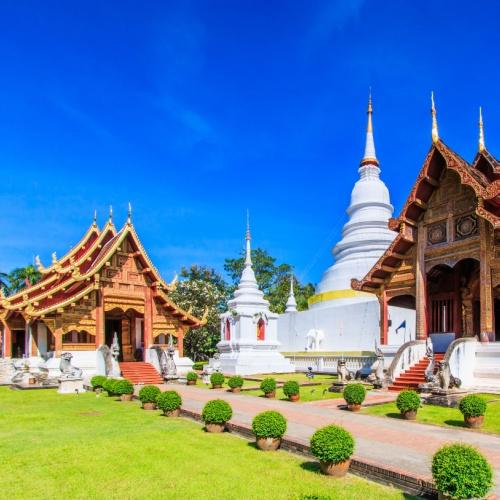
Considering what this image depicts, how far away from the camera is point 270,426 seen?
8.38 metres

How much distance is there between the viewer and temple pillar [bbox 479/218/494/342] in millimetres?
15922

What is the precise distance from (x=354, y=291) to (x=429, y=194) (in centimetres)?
1695

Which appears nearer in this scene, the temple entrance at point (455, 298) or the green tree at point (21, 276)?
the temple entrance at point (455, 298)

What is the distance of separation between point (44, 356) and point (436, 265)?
58.5 ft

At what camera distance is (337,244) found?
3678 centimetres

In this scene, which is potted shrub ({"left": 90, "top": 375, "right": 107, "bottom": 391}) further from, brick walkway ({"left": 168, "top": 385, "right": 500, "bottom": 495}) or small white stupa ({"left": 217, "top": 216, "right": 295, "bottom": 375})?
small white stupa ({"left": 217, "top": 216, "right": 295, "bottom": 375})

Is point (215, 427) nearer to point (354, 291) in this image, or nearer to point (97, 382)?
point (97, 382)

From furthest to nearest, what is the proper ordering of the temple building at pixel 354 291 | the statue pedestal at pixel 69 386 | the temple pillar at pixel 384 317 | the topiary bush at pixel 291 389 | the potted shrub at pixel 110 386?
the temple building at pixel 354 291 → the temple pillar at pixel 384 317 → the statue pedestal at pixel 69 386 → the potted shrub at pixel 110 386 → the topiary bush at pixel 291 389

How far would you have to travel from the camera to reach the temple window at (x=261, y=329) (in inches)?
1164

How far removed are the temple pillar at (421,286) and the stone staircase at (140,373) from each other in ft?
37.8

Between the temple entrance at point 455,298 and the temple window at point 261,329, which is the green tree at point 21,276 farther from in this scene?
the temple entrance at point 455,298

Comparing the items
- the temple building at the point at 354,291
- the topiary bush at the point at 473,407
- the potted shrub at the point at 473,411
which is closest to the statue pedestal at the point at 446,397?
the potted shrub at the point at 473,411

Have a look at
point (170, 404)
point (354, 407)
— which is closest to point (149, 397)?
point (170, 404)

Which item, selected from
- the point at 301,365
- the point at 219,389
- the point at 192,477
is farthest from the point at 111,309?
the point at 192,477
